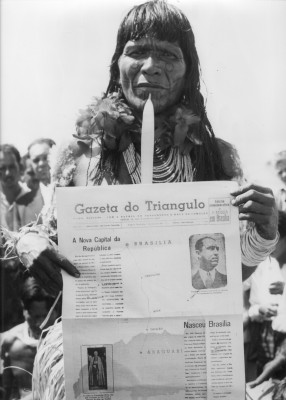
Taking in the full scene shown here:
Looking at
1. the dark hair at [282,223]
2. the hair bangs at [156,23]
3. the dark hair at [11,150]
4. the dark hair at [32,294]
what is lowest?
the dark hair at [32,294]

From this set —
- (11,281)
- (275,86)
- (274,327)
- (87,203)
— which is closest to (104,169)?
(87,203)

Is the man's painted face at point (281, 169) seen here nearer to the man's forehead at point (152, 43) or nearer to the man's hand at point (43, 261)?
the man's forehead at point (152, 43)

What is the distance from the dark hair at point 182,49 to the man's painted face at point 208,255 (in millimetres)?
176

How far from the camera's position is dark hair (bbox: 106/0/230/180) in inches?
55.4

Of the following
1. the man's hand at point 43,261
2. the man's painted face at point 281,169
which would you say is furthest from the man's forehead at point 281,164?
the man's hand at point 43,261

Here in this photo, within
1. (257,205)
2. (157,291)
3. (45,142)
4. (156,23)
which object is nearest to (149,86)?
(156,23)

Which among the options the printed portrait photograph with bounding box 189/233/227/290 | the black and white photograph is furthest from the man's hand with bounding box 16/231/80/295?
the printed portrait photograph with bounding box 189/233/227/290

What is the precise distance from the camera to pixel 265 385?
1431 millimetres

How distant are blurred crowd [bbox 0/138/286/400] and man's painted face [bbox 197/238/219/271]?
0.13 metres

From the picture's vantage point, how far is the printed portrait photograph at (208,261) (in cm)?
137

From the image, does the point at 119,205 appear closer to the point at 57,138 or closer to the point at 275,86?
the point at 57,138

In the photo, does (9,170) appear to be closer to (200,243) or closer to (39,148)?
(39,148)

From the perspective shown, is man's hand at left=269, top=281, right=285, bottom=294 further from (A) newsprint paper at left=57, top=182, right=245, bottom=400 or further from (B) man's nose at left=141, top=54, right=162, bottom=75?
(B) man's nose at left=141, top=54, right=162, bottom=75

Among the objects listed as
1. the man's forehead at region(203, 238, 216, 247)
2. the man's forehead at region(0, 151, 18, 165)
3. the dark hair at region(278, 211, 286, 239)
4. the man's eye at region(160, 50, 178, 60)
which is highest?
the man's eye at region(160, 50, 178, 60)
